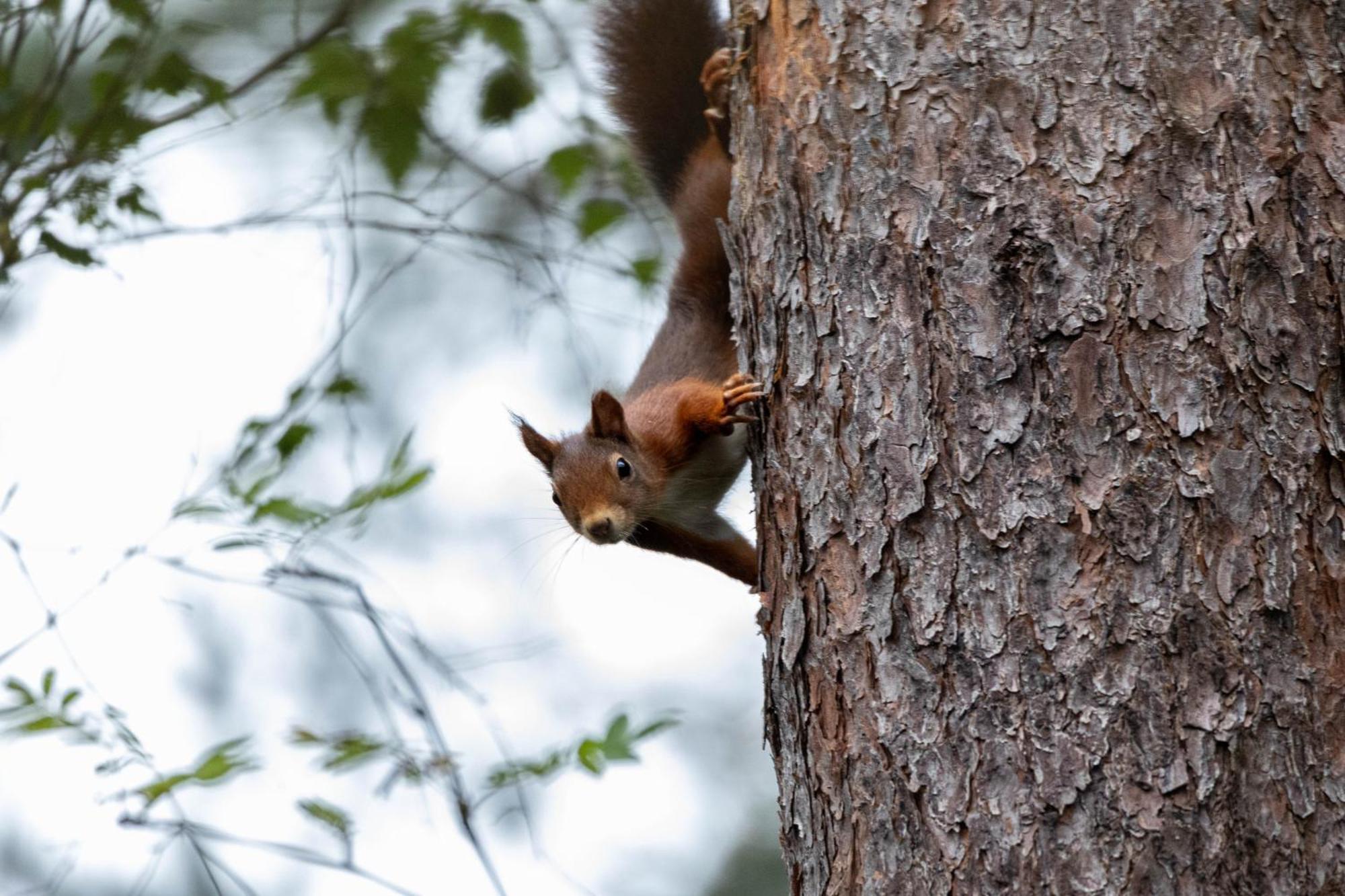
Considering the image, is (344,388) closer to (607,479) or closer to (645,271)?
(607,479)

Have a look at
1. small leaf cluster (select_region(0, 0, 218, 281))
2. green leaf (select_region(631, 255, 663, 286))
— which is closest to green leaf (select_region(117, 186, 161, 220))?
small leaf cluster (select_region(0, 0, 218, 281))

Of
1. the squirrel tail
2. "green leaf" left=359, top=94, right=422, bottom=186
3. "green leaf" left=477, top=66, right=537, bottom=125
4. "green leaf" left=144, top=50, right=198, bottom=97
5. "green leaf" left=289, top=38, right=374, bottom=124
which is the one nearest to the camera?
"green leaf" left=144, top=50, right=198, bottom=97

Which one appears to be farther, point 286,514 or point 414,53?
point 414,53

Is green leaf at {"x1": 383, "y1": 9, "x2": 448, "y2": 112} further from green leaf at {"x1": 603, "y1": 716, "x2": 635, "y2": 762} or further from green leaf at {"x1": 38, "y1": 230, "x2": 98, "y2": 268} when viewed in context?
green leaf at {"x1": 603, "y1": 716, "x2": 635, "y2": 762}

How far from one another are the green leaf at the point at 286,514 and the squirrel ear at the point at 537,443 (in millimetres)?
770

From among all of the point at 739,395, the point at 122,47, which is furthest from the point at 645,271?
the point at 122,47

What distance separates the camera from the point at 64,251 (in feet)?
8.91

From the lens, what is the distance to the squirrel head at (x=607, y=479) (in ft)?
10.1

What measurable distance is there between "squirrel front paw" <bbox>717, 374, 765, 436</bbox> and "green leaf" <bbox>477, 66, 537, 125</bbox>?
1.15 metres

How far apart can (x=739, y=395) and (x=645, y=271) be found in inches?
47.7

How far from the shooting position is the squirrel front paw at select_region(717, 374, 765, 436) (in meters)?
2.26

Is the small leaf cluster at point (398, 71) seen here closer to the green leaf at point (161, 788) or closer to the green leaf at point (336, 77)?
the green leaf at point (336, 77)

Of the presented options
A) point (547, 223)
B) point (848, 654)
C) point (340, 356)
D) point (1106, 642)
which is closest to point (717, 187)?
point (547, 223)

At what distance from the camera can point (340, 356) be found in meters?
3.31
